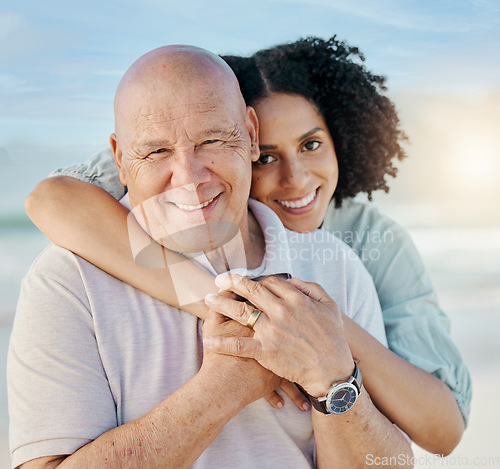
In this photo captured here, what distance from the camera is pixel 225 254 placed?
6.65 feet

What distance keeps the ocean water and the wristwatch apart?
2.17 metres

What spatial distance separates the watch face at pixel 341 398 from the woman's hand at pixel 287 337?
0.02 m

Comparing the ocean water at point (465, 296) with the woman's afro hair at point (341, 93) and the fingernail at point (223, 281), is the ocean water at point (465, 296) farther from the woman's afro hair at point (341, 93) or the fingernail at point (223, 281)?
the fingernail at point (223, 281)

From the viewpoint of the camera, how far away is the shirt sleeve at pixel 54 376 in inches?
59.7

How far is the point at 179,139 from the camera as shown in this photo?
1.78m

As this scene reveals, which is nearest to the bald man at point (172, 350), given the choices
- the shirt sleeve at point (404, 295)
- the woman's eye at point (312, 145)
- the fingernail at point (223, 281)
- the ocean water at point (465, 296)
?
the fingernail at point (223, 281)

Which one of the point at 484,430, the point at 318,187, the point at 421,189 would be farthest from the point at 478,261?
the point at 318,187

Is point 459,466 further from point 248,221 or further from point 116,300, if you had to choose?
point 116,300

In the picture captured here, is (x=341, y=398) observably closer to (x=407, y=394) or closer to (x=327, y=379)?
(x=327, y=379)

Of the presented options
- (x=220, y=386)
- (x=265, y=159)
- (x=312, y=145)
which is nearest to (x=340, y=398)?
(x=220, y=386)

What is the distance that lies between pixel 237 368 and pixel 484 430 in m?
2.92

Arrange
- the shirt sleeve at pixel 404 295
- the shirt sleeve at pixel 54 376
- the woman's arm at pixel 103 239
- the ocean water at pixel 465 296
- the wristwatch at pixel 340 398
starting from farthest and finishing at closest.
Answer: the ocean water at pixel 465 296 < the shirt sleeve at pixel 404 295 < the woman's arm at pixel 103 239 < the wristwatch at pixel 340 398 < the shirt sleeve at pixel 54 376

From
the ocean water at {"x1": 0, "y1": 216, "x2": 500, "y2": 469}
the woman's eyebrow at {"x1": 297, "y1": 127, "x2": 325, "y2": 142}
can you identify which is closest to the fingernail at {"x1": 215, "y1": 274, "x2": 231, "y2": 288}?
the woman's eyebrow at {"x1": 297, "y1": 127, "x2": 325, "y2": 142}

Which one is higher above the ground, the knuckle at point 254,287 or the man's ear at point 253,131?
the man's ear at point 253,131
